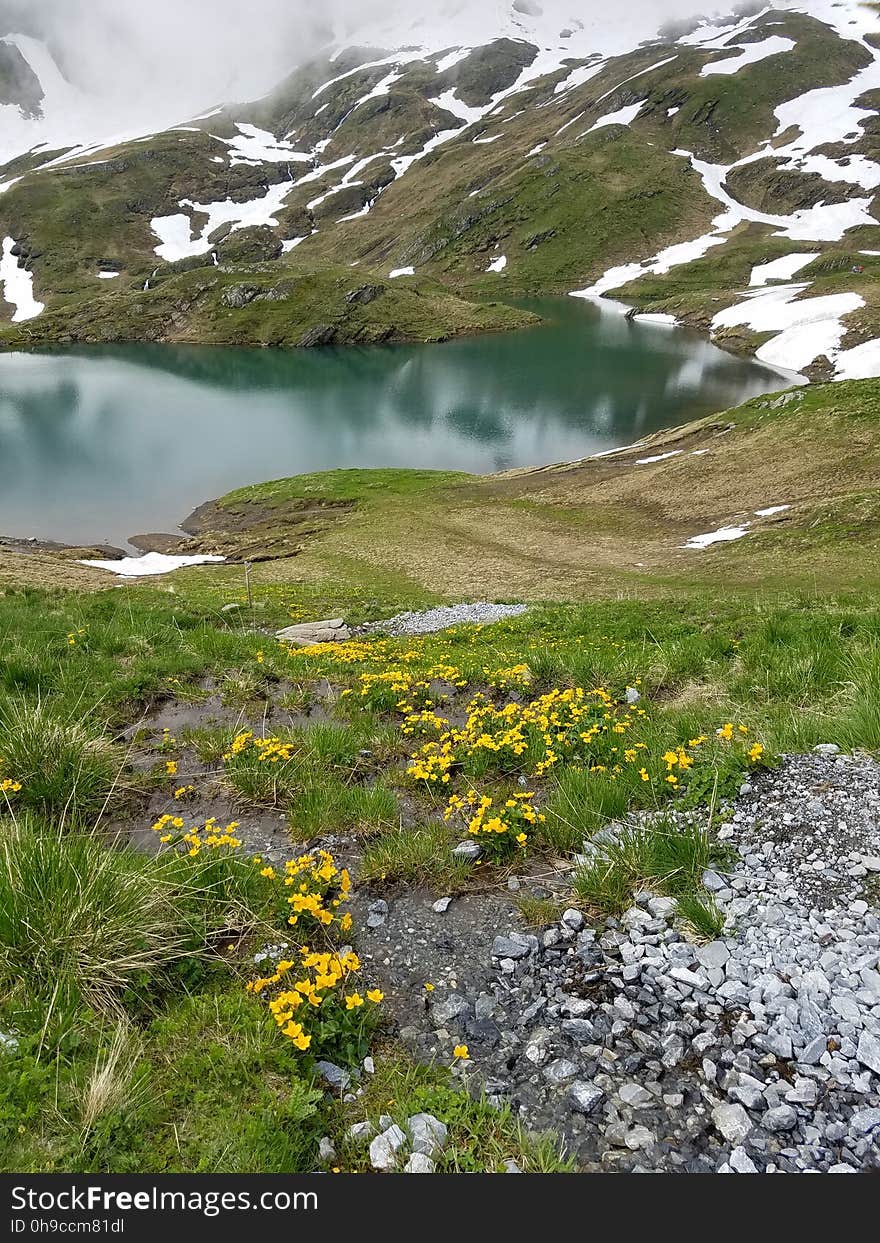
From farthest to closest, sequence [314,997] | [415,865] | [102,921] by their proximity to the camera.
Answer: [415,865] → [102,921] → [314,997]

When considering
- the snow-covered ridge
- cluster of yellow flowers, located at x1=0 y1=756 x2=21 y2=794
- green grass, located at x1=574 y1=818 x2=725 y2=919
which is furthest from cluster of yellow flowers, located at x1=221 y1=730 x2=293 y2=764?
the snow-covered ridge

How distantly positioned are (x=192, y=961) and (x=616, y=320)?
15985 centimetres

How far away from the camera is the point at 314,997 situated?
4.00 meters

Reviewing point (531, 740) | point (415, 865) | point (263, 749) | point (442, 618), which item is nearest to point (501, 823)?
point (415, 865)

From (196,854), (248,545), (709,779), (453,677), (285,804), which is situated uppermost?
(196,854)

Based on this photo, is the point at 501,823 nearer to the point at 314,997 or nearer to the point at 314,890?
the point at 314,890

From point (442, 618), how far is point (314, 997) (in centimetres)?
1782

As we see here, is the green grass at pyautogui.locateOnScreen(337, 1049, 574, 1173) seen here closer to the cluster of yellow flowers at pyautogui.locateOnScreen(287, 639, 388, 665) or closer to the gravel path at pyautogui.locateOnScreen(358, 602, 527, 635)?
the cluster of yellow flowers at pyautogui.locateOnScreen(287, 639, 388, 665)

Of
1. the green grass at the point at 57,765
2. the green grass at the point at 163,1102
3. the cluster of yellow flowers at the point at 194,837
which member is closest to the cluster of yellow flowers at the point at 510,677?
the cluster of yellow flowers at the point at 194,837

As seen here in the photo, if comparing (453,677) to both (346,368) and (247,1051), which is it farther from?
(346,368)

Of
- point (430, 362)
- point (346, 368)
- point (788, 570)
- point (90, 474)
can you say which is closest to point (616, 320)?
point (430, 362)

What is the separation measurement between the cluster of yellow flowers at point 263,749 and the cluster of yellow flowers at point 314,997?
3126 millimetres

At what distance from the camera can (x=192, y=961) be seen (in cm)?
444

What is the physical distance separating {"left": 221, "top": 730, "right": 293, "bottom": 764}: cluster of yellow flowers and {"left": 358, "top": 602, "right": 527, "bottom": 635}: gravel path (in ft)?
38.6
